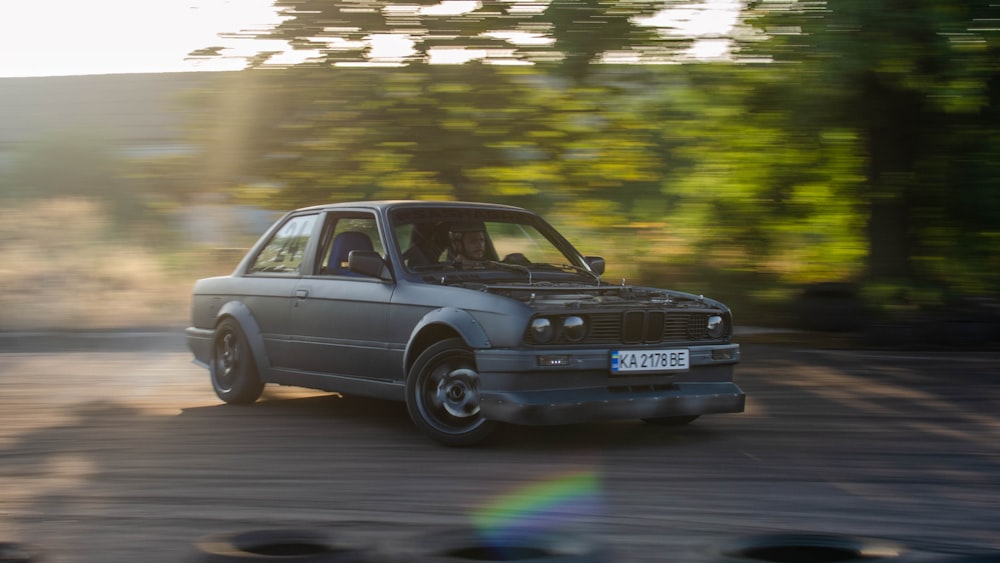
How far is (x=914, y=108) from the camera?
13.5 meters

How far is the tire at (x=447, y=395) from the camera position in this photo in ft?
22.7

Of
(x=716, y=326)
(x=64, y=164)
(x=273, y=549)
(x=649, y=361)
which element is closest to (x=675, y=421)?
(x=716, y=326)

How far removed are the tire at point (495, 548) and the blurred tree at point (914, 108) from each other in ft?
29.7

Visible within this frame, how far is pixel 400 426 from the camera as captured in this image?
309 inches

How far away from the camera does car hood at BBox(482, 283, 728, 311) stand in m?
6.87

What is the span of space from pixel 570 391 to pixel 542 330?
37 cm

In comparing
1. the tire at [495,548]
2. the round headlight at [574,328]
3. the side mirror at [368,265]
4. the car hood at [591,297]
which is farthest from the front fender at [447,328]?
the tire at [495,548]

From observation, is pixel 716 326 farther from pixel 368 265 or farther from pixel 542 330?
pixel 368 265

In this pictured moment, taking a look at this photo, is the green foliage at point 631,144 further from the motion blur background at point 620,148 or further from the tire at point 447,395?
the tire at point 447,395

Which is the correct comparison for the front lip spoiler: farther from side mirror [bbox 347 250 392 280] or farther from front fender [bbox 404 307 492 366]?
side mirror [bbox 347 250 392 280]

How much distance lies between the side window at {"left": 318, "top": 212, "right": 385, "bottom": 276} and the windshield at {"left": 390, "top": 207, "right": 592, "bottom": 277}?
20cm

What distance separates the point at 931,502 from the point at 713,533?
1261 mm

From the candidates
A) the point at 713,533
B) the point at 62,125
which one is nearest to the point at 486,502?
the point at 713,533

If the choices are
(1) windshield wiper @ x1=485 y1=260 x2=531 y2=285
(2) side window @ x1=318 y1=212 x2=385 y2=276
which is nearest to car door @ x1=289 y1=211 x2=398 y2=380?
(2) side window @ x1=318 y1=212 x2=385 y2=276
